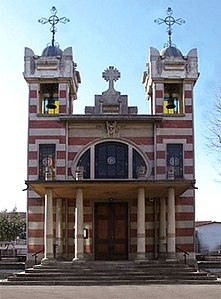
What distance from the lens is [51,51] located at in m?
31.9

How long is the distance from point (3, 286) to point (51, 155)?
9326 mm

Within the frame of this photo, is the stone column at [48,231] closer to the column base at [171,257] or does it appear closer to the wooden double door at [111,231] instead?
the wooden double door at [111,231]

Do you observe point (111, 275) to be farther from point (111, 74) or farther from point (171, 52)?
point (171, 52)

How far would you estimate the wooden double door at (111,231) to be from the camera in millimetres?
29500

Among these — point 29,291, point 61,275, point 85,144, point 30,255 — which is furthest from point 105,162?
point 29,291

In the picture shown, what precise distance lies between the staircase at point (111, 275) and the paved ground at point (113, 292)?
1334 mm

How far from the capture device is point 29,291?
19766 millimetres

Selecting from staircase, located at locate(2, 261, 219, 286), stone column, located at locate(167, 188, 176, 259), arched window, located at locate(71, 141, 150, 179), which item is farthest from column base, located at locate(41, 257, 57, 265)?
arched window, located at locate(71, 141, 150, 179)

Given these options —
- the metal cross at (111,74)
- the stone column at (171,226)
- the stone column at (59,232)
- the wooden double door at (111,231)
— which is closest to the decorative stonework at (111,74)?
the metal cross at (111,74)

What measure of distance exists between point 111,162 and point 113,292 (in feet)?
38.0

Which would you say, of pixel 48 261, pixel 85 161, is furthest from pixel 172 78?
pixel 48 261

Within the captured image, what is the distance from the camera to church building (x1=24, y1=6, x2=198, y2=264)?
96.4 feet

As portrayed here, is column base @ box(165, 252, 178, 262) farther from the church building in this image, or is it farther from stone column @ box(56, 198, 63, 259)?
stone column @ box(56, 198, 63, 259)

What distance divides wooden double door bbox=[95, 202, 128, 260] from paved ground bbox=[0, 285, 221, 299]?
804 centimetres
